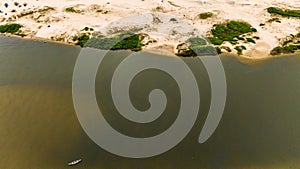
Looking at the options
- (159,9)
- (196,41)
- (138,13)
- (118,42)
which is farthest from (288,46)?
(138,13)

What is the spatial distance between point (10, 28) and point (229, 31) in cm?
2846

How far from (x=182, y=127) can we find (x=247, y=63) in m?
12.4

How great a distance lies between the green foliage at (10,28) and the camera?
41322mm

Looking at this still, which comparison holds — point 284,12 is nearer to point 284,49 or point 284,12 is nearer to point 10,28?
point 284,49

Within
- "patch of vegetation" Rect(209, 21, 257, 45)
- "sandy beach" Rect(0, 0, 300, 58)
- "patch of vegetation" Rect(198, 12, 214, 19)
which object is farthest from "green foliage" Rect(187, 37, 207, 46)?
"patch of vegetation" Rect(198, 12, 214, 19)

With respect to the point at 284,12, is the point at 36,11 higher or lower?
higher

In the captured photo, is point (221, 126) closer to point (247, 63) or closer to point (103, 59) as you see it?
point (247, 63)

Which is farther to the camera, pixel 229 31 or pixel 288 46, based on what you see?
pixel 229 31

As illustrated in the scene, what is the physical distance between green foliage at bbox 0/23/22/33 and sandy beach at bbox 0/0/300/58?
83 cm

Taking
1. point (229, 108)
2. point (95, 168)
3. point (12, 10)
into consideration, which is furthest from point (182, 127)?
point (12, 10)

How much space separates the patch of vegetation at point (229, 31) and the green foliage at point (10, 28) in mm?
25283

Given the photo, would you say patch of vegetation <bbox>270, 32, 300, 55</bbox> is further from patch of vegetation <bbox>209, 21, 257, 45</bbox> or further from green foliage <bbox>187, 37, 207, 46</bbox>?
green foliage <bbox>187, 37, 207, 46</bbox>

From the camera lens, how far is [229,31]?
38.7 meters

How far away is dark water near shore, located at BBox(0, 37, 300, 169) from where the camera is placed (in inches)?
871
